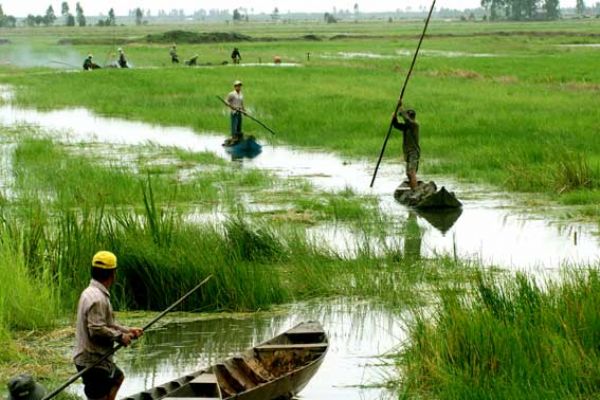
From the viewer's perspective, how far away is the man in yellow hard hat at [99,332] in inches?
301

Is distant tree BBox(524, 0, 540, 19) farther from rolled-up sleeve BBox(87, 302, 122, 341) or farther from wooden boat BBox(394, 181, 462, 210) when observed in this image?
rolled-up sleeve BBox(87, 302, 122, 341)

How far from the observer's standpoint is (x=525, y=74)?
44062 millimetres

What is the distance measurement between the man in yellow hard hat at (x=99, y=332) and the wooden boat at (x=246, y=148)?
16.6 meters

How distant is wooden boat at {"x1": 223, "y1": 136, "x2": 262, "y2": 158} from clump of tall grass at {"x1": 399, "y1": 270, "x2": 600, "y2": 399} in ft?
49.5

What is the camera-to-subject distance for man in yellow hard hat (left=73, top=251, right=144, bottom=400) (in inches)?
301

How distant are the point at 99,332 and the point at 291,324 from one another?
402 cm

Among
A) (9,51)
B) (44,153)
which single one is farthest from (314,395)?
(9,51)

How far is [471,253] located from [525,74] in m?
30.6

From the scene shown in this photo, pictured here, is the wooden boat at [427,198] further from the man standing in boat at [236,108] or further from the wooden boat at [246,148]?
the man standing in boat at [236,108]

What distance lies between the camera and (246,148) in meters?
24.5

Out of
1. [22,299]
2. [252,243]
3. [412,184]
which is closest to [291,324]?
[252,243]

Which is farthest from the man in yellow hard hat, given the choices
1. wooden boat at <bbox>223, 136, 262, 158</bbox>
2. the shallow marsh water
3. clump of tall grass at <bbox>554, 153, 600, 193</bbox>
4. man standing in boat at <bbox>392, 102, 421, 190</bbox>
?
wooden boat at <bbox>223, 136, 262, 158</bbox>

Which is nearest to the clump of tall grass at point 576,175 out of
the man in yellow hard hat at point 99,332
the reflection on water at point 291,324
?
the reflection on water at point 291,324

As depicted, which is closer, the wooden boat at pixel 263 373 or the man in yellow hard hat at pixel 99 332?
the man in yellow hard hat at pixel 99 332
